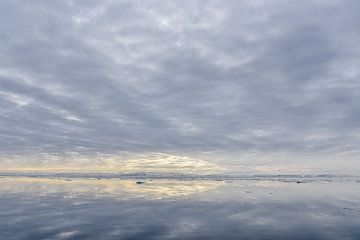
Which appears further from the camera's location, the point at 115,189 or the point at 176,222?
the point at 115,189

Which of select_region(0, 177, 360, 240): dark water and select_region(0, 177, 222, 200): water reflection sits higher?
select_region(0, 177, 222, 200): water reflection

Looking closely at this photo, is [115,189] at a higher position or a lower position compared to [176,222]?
higher

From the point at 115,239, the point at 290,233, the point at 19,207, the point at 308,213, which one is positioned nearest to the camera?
the point at 115,239

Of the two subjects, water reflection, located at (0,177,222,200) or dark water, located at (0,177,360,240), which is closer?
dark water, located at (0,177,360,240)

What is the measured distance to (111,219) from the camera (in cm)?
2458

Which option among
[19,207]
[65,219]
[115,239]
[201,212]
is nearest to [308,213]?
[201,212]

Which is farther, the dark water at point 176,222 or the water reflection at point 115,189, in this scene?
the water reflection at point 115,189

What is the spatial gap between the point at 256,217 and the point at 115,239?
1200 cm

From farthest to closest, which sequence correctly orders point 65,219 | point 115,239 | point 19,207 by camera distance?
point 19,207
point 65,219
point 115,239

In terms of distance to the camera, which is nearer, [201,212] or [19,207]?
[201,212]

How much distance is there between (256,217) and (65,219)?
14.3m

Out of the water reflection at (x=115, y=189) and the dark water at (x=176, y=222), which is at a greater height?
the water reflection at (x=115, y=189)

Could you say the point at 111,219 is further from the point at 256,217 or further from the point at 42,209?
the point at 256,217

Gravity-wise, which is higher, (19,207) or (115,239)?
(19,207)
